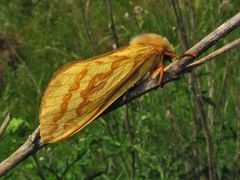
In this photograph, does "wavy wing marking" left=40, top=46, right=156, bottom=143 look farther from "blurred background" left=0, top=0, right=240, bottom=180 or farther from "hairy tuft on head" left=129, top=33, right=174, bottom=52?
"blurred background" left=0, top=0, right=240, bottom=180

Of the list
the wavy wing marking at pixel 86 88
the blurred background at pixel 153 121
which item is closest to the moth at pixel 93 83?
the wavy wing marking at pixel 86 88

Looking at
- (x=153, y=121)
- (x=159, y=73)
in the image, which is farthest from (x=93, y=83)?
(x=153, y=121)

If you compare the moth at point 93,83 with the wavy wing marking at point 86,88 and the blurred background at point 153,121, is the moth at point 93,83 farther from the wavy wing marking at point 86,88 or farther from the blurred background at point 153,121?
the blurred background at point 153,121

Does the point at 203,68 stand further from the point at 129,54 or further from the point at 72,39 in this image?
the point at 129,54

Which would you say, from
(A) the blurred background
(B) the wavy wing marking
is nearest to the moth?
(B) the wavy wing marking

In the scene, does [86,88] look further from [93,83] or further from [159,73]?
[159,73]

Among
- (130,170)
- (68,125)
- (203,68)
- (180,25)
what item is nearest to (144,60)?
(68,125)
